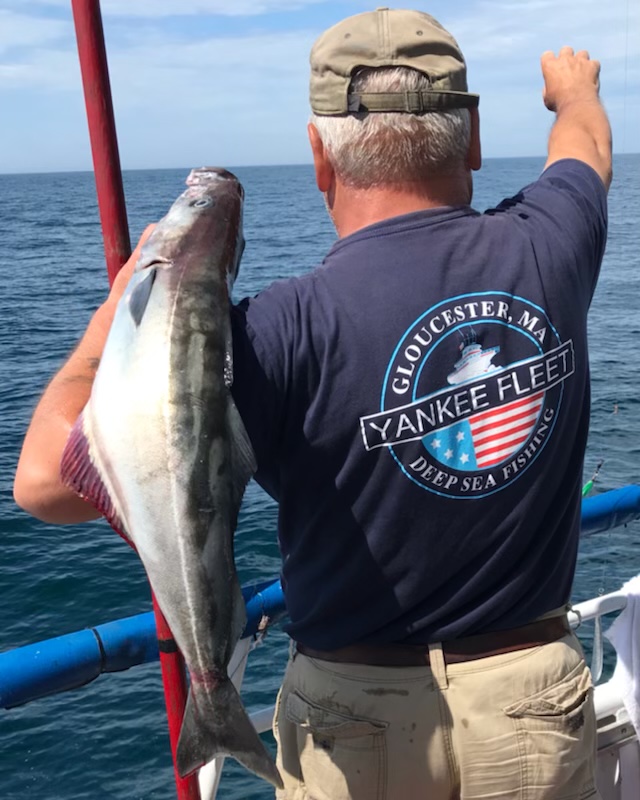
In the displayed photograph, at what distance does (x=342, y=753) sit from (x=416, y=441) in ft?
2.54

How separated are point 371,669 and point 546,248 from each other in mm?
1050

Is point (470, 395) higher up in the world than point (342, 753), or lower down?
higher up

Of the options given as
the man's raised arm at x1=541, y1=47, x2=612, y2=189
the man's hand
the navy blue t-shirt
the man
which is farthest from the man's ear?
the man's hand

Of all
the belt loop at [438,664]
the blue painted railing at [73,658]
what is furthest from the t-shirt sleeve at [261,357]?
the blue painted railing at [73,658]

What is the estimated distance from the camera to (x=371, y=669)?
215 centimetres

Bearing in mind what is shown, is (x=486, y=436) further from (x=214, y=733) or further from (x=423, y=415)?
(x=214, y=733)

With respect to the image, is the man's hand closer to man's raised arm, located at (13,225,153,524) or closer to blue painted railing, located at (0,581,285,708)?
man's raised arm, located at (13,225,153,524)

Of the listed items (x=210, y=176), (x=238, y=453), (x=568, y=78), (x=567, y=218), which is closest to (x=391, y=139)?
(x=210, y=176)

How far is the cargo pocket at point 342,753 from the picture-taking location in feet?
7.04

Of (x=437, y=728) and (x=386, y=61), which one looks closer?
(x=386, y=61)

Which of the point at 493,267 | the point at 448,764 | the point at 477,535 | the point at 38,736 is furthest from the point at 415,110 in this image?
the point at 38,736

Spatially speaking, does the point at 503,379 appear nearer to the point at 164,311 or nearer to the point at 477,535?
the point at 477,535

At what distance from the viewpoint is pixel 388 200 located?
2045 millimetres

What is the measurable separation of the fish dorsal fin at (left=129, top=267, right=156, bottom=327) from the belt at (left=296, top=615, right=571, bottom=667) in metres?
0.93
